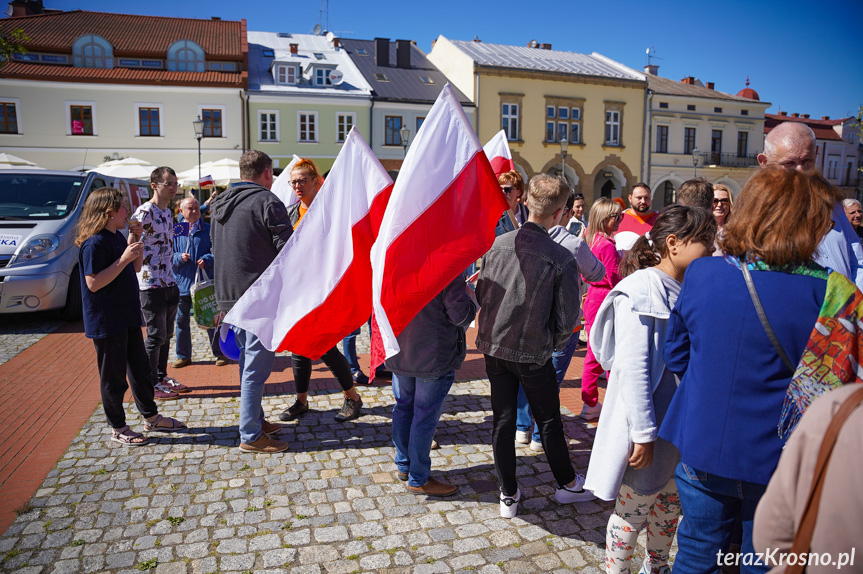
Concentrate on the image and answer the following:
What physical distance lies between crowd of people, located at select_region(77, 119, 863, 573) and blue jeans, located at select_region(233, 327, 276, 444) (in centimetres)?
1

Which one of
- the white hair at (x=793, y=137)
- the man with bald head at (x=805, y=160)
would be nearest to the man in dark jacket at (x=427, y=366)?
the man with bald head at (x=805, y=160)

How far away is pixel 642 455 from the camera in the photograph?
Result: 2461 mm

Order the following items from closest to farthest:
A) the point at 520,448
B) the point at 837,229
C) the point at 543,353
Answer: the point at 837,229
the point at 543,353
the point at 520,448

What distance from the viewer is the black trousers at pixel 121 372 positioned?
4.34 m

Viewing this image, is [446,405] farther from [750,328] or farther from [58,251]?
[58,251]

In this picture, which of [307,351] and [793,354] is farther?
[307,351]

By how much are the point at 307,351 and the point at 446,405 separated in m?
2.04

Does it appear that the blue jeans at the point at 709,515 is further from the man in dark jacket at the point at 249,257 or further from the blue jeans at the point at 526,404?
the man in dark jacket at the point at 249,257

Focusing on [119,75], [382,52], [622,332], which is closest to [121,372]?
[622,332]

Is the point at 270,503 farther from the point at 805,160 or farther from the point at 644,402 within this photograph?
the point at 805,160

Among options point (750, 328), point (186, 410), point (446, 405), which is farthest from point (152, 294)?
point (750, 328)

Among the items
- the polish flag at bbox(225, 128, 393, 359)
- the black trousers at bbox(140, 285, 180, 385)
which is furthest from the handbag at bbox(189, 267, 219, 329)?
the polish flag at bbox(225, 128, 393, 359)

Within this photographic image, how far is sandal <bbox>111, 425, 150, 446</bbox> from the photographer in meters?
4.50

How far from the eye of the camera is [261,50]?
31469mm
